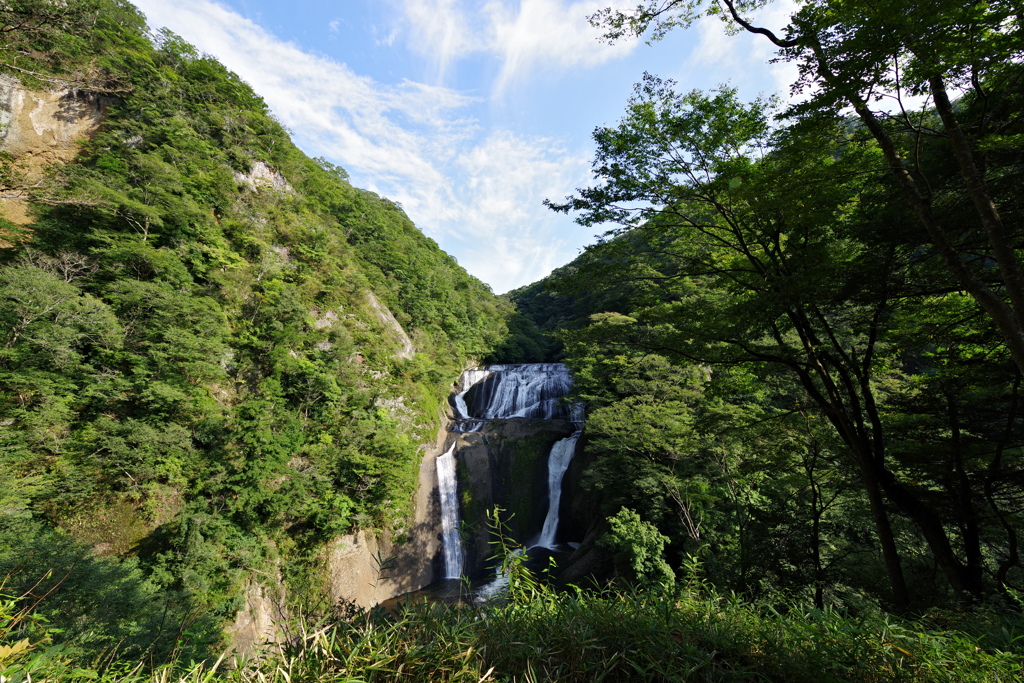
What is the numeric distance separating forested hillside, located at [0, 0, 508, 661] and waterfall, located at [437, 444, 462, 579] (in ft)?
6.75

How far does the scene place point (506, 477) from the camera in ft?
55.5

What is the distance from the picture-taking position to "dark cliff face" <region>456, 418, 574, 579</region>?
52.2ft

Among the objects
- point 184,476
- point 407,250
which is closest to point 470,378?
point 407,250

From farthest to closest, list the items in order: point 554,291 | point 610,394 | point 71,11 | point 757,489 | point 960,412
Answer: point 610,394
point 757,489
point 554,291
point 960,412
point 71,11

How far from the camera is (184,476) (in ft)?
29.8

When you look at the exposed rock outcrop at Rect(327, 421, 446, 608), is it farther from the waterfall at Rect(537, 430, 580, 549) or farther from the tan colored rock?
the tan colored rock

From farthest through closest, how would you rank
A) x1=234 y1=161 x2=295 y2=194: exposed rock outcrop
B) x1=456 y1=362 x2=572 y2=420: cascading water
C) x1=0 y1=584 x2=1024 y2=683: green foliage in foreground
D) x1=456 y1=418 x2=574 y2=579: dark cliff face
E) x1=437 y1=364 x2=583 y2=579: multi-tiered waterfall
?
x1=456 y1=362 x2=572 y2=420: cascading water
x1=234 y1=161 x2=295 y2=194: exposed rock outcrop
x1=456 y1=418 x2=574 y2=579: dark cliff face
x1=437 y1=364 x2=583 y2=579: multi-tiered waterfall
x1=0 y1=584 x2=1024 y2=683: green foliage in foreground

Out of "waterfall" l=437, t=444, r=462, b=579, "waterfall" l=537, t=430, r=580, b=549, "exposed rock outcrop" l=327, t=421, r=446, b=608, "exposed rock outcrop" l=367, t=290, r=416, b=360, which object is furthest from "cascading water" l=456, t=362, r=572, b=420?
"exposed rock outcrop" l=327, t=421, r=446, b=608

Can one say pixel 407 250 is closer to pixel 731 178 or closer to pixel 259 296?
pixel 259 296

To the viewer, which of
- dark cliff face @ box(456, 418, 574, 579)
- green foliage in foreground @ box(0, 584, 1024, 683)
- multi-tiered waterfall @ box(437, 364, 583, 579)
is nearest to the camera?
green foliage in foreground @ box(0, 584, 1024, 683)

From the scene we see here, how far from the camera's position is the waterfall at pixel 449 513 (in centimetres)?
1445

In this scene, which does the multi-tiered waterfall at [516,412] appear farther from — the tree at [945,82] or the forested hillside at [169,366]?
the tree at [945,82]

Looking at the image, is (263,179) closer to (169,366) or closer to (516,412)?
(169,366)

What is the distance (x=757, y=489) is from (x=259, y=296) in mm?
17693
